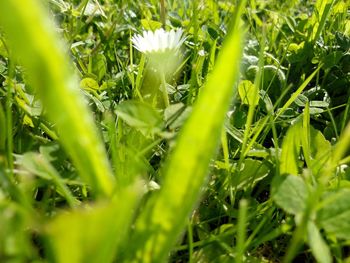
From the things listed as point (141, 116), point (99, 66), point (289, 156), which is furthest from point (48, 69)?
point (99, 66)

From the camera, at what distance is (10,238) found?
0.41 metres

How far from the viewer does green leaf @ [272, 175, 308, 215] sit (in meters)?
0.53

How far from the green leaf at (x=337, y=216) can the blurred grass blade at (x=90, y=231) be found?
234 millimetres

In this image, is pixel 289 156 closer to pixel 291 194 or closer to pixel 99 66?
pixel 291 194

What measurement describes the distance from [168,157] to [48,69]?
13.9 inches

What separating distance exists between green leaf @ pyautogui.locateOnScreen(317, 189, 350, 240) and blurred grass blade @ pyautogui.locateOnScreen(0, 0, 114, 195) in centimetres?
25

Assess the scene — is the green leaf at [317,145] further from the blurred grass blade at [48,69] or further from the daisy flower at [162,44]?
the blurred grass blade at [48,69]

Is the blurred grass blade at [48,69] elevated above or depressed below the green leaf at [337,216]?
above

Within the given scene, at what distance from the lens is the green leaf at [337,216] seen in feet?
1.72

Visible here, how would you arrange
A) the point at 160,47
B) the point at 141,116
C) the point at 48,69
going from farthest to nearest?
the point at 160,47 → the point at 141,116 → the point at 48,69

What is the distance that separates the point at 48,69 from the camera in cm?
37

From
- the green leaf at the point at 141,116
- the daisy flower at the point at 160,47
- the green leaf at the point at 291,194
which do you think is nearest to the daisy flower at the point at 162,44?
the daisy flower at the point at 160,47

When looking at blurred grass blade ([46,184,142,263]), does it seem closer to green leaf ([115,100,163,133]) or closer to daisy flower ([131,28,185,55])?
green leaf ([115,100,163,133])

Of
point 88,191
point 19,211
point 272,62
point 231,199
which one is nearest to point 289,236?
point 231,199
